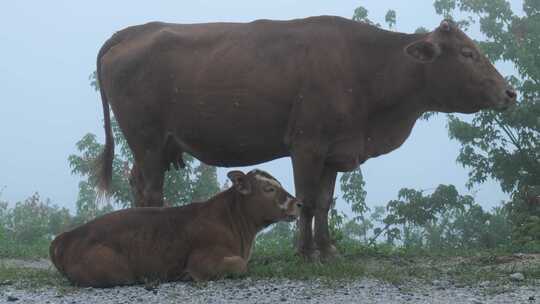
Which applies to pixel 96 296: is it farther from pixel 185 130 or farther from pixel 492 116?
pixel 492 116

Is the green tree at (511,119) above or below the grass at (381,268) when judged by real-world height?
above

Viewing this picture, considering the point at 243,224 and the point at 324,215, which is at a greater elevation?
the point at 324,215

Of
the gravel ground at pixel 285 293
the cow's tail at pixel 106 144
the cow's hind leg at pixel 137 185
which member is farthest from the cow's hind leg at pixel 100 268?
the cow's tail at pixel 106 144

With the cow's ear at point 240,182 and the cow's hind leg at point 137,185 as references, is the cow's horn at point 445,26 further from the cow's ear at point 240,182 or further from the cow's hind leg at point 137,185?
the cow's hind leg at point 137,185

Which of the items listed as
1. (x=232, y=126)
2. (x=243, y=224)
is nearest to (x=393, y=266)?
(x=243, y=224)

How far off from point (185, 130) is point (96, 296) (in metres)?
2.72

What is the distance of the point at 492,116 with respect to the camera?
693 inches

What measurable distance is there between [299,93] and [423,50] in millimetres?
1499

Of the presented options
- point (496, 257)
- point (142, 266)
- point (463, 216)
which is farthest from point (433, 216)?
point (142, 266)

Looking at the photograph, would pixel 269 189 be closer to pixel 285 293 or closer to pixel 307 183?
pixel 307 183

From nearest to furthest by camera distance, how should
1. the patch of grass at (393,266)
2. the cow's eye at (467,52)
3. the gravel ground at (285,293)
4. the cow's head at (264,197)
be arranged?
the gravel ground at (285,293) → the patch of grass at (393,266) → the cow's head at (264,197) → the cow's eye at (467,52)

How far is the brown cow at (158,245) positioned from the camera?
797 cm

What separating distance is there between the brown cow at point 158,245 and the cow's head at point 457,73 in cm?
233

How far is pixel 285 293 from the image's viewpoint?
7402 millimetres
